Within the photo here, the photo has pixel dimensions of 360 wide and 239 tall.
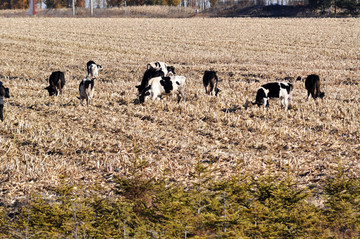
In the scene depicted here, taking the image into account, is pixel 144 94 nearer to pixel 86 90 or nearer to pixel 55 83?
pixel 86 90

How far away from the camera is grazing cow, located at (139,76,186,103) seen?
1438 centimetres

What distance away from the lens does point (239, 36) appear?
141 feet

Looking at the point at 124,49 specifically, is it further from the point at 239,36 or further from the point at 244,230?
the point at 244,230

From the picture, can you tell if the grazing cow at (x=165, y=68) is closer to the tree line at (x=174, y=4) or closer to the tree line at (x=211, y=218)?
the tree line at (x=211, y=218)

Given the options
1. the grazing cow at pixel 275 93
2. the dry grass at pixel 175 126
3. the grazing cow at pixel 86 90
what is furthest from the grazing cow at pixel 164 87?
the grazing cow at pixel 275 93

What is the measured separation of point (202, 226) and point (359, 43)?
1384 inches

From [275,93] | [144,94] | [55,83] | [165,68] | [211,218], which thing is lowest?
[211,218]

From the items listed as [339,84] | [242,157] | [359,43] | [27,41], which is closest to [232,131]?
[242,157]

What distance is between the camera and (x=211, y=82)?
1538 cm

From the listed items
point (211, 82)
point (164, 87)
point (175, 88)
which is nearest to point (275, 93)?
point (211, 82)

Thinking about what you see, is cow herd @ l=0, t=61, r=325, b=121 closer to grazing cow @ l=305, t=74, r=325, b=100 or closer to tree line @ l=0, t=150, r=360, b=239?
grazing cow @ l=305, t=74, r=325, b=100

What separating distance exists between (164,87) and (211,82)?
1.86 metres

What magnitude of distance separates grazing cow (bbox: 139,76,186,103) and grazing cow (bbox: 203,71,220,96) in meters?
1.15

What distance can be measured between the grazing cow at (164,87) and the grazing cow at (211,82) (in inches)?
45.2
